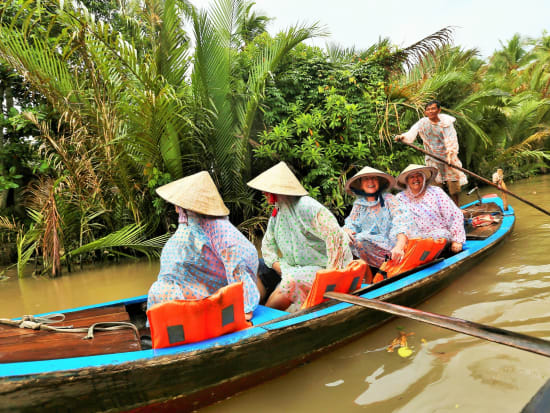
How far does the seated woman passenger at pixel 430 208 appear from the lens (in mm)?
3969

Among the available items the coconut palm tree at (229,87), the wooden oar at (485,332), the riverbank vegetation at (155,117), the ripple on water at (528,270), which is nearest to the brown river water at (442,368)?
the ripple on water at (528,270)

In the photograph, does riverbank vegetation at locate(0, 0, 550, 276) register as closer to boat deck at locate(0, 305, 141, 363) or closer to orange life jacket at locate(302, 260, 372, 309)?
boat deck at locate(0, 305, 141, 363)

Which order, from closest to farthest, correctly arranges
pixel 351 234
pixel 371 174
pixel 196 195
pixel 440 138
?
pixel 196 195, pixel 371 174, pixel 351 234, pixel 440 138

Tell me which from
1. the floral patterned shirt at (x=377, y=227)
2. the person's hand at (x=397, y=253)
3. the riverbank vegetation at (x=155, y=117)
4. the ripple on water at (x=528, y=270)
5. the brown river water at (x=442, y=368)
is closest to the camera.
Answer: the brown river water at (x=442, y=368)

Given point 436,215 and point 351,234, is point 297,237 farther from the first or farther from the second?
point 436,215

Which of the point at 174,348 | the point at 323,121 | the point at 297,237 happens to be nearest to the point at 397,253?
the point at 297,237

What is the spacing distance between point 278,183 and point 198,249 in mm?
794

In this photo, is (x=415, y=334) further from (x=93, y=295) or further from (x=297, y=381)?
(x=93, y=295)

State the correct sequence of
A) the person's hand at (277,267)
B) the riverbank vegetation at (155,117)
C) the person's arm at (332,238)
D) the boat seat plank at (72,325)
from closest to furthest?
the boat seat plank at (72,325) < the person's arm at (332,238) < the person's hand at (277,267) < the riverbank vegetation at (155,117)

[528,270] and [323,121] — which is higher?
[323,121]

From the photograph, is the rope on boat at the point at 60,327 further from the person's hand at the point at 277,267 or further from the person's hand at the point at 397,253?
the person's hand at the point at 397,253

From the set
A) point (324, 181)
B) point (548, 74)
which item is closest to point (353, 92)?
point (324, 181)

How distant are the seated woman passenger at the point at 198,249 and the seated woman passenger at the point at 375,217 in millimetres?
1641

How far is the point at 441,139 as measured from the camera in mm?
5383
